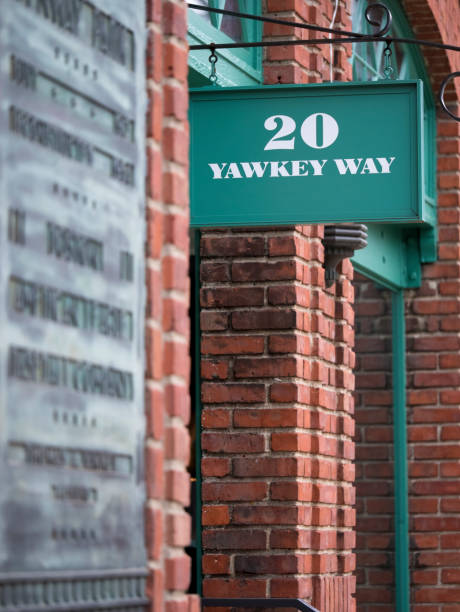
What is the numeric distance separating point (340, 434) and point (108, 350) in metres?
3.58

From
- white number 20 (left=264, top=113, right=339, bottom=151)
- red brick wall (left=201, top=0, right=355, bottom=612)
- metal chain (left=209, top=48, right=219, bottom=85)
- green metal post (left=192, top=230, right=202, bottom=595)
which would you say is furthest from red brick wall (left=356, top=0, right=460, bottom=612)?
white number 20 (left=264, top=113, right=339, bottom=151)

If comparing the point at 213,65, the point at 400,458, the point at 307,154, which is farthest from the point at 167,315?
the point at 400,458

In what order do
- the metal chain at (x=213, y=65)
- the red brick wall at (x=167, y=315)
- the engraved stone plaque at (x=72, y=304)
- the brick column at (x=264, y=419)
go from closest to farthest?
the engraved stone plaque at (x=72, y=304)
the red brick wall at (x=167, y=315)
the metal chain at (x=213, y=65)
the brick column at (x=264, y=419)

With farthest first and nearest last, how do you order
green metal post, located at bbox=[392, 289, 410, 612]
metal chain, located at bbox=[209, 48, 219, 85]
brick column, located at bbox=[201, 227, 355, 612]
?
1. green metal post, located at bbox=[392, 289, 410, 612]
2. brick column, located at bbox=[201, 227, 355, 612]
3. metal chain, located at bbox=[209, 48, 219, 85]

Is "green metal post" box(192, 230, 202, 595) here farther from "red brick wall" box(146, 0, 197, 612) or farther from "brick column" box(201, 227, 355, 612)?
"red brick wall" box(146, 0, 197, 612)

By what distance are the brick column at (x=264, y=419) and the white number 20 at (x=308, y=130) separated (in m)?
0.71

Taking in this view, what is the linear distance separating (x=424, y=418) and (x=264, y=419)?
2912mm

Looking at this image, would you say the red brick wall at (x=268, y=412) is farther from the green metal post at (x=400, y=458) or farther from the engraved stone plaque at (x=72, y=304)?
the engraved stone plaque at (x=72, y=304)

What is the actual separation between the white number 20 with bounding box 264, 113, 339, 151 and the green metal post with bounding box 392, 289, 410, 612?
352 centimetres

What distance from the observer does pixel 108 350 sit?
3.21m

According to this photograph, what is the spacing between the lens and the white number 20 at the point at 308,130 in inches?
214

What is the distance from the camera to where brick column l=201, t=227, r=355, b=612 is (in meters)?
6.04

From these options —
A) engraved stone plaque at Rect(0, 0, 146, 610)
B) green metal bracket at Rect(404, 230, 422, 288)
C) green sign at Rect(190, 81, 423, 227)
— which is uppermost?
green metal bracket at Rect(404, 230, 422, 288)

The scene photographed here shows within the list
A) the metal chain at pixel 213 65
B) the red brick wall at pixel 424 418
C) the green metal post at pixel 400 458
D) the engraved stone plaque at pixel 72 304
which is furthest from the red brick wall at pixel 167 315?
the green metal post at pixel 400 458
